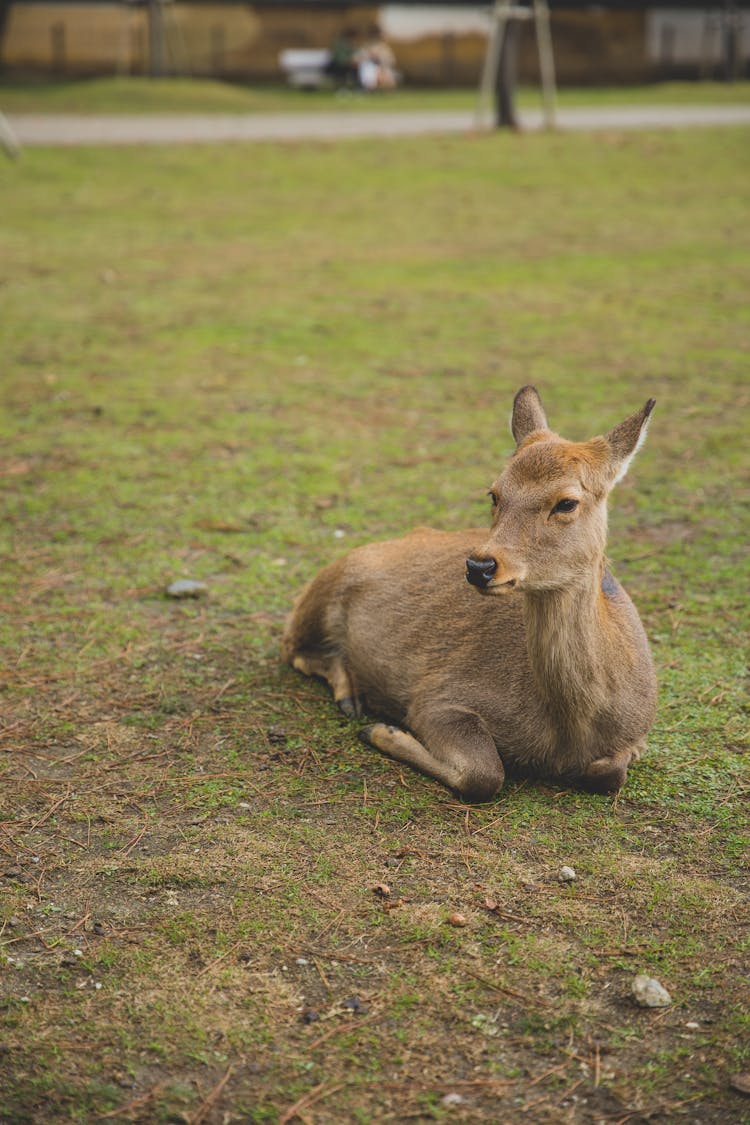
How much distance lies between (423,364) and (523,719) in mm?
5955

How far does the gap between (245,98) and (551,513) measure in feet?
91.7

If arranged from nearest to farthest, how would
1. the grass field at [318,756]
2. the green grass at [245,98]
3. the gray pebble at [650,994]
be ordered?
the grass field at [318,756] < the gray pebble at [650,994] < the green grass at [245,98]

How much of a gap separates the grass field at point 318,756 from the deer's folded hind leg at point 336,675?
0.06m

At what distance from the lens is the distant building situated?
35875 mm

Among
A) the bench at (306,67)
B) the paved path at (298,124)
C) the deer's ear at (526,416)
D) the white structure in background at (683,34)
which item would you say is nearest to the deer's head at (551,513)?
the deer's ear at (526,416)

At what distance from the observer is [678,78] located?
1593 inches

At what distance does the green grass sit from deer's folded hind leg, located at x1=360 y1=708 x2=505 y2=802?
23239mm

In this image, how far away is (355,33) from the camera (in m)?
36.8

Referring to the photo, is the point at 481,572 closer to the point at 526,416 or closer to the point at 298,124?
the point at 526,416

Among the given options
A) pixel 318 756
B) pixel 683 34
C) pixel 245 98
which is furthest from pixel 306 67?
pixel 318 756

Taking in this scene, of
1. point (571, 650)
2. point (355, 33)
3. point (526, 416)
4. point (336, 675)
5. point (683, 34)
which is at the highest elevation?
point (526, 416)

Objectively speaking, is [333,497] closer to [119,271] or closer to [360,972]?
[360,972]

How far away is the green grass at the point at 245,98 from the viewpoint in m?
27.4

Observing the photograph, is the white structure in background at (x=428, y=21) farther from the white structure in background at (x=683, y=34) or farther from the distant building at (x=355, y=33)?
the white structure in background at (x=683, y=34)
